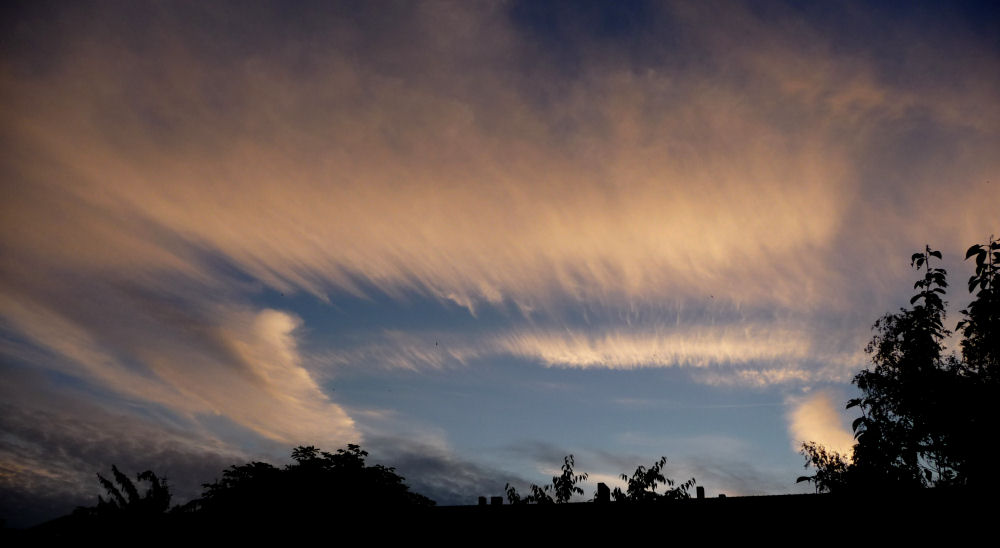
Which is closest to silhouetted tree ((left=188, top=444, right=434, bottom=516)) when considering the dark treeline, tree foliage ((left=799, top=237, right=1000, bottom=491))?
the dark treeline

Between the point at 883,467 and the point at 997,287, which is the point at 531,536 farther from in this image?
the point at 997,287

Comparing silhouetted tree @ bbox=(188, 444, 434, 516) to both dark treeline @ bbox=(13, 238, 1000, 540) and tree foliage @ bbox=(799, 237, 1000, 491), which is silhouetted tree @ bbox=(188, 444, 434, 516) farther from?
tree foliage @ bbox=(799, 237, 1000, 491)

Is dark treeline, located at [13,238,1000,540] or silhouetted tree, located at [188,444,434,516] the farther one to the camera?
silhouetted tree, located at [188,444,434,516]

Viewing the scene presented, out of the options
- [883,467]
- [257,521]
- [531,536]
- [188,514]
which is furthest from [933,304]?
[188,514]

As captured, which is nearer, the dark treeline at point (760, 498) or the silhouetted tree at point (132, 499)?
the dark treeline at point (760, 498)

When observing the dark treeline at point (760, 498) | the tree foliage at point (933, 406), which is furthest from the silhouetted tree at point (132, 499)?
the tree foliage at point (933, 406)

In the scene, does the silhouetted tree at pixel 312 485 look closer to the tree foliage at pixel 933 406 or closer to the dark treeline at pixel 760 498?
the dark treeline at pixel 760 498

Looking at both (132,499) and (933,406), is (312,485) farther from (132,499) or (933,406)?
(933,406)

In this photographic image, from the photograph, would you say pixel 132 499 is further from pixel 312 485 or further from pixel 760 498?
pixel 760 498

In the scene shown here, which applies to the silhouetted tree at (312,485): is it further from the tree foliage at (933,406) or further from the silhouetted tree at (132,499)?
the tree foliage at (933,406)

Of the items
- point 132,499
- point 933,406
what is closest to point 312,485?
point 132,499

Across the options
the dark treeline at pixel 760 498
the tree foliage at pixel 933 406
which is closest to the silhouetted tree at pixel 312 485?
the dark treeline at pixel 760 498

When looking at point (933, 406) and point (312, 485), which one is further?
point (312, 485)

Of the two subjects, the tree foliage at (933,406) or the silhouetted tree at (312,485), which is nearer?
the tree foliage at (933,406)
